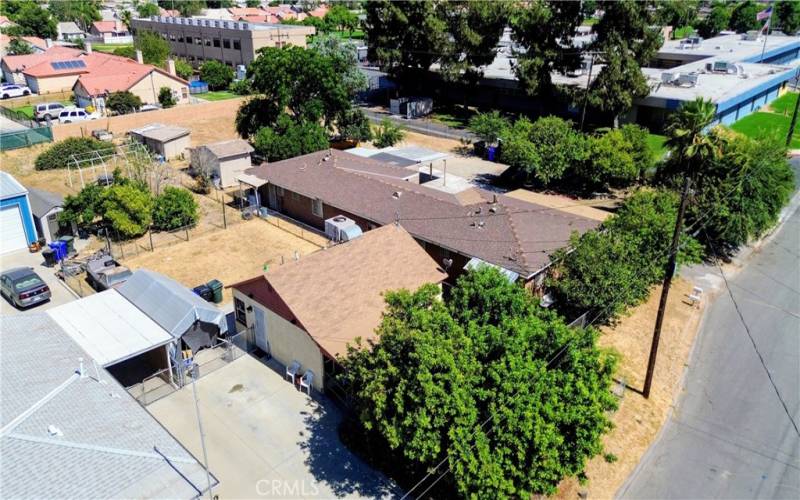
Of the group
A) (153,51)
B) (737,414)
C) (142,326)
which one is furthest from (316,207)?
(153,51)

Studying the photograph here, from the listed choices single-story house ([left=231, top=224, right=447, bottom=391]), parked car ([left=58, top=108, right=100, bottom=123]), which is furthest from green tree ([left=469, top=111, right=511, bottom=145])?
parked car ([left=58, top=108, right=100, bottom=123])

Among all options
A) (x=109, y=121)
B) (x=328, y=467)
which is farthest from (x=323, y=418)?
(x=109, y=121)

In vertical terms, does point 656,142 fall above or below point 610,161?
below

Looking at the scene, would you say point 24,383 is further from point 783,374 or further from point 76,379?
point 783,374

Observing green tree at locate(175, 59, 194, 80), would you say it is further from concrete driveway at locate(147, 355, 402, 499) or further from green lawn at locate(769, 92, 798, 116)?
green lawn at locate(769, 92, 798, 116)

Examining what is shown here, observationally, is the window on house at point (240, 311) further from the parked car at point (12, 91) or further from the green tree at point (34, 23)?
the green tree at point (34, 23)

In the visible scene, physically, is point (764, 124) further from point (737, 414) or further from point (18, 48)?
point (18, 48)
